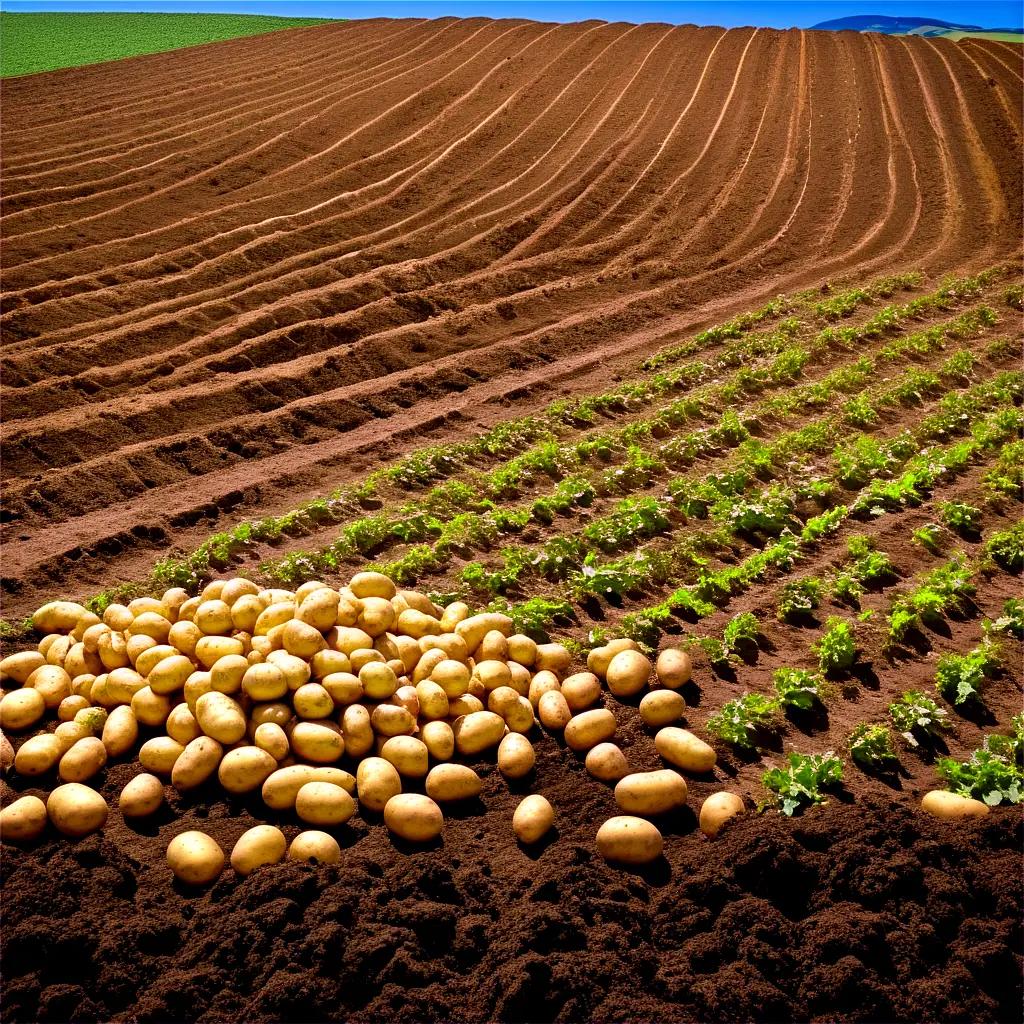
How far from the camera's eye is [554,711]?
5355 millimetres

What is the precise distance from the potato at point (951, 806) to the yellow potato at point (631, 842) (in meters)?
1.47

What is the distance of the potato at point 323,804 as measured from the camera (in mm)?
4555

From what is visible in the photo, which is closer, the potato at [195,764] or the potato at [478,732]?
the potato at [195,764]

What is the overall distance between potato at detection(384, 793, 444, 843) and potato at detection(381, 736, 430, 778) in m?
0.30

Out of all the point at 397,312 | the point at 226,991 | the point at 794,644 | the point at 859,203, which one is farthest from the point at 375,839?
the point at 859,203

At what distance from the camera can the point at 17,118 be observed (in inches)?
751

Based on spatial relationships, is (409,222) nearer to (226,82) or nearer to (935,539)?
(935,539)

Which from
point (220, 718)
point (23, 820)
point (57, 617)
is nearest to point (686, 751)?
point (220, 718)

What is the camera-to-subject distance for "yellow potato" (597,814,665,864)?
442 cm

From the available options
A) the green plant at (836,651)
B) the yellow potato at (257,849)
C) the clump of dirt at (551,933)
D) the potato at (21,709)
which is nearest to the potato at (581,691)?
the clump of dirt at (551,933)

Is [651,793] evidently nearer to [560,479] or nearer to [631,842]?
[631,842]

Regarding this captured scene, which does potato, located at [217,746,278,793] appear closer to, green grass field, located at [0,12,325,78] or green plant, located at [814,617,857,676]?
green plant, located at [814,617,857,676]

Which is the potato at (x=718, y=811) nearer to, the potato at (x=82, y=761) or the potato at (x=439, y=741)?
the potato at (x=439, y=741)

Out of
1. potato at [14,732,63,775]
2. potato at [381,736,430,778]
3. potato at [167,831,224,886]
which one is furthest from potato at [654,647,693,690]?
potato at [14,732,63,775]
